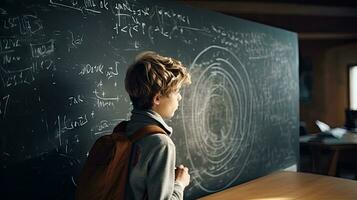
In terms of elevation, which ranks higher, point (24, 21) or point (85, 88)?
point (24, 21)

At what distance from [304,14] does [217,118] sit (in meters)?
3.77

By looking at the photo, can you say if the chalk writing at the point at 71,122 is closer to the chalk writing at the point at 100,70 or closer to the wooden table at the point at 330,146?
the chalk writing at the point at 100,70

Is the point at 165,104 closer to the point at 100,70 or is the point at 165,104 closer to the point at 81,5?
the point at 100,70

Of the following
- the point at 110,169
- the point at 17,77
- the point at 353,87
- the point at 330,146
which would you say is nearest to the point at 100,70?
the point at 17,77

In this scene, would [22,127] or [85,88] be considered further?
[85,88]

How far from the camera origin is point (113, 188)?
1.26 meters

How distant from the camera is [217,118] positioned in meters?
2.48

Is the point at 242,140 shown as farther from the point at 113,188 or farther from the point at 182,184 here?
the point at 113,188

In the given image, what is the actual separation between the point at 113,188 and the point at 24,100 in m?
0.53

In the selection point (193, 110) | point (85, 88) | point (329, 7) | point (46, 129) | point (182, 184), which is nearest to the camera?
point (182, 184)

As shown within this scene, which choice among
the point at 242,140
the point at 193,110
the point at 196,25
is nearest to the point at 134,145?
the point at 193,110

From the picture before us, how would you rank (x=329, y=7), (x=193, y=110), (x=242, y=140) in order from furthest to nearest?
(x=329, y=7) < (x=242, y=140) < (x=193, y=110)

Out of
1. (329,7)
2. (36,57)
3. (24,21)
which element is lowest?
(36,57)

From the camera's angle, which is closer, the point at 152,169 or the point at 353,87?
the point at 152,169
